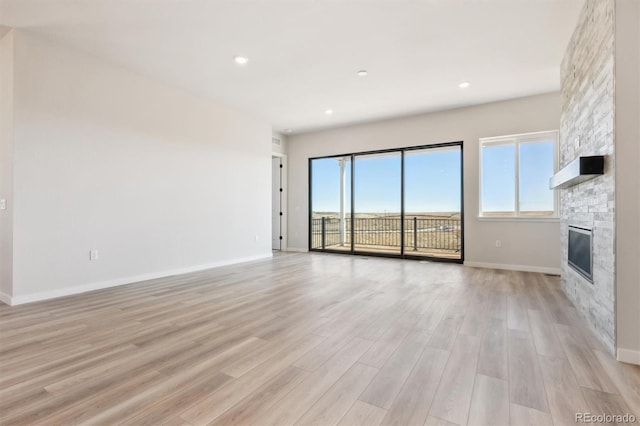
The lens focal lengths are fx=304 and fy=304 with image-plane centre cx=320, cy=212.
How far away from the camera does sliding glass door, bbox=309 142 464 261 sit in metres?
6.14

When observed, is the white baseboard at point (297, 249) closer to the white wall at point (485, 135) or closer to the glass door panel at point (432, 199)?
the glass door panel at point (432, 199)

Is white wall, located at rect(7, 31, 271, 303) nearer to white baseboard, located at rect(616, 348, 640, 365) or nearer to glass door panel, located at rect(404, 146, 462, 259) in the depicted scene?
glass door panel, located at rect(404, 146, 462, 259)

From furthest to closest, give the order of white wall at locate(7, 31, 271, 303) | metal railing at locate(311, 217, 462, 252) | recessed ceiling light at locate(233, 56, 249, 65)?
metal railing at locate(311, 217, 462, 252), recessed ceiling light at locate(233, 56, 249, 65), white wall at locate(7, 31, 271, 303)

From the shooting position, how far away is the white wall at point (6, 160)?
3.26 metres

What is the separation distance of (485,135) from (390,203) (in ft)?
7.32

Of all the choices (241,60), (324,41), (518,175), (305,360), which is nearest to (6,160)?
(241,60)

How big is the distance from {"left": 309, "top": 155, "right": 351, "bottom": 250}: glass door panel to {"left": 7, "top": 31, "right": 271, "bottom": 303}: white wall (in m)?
2.24

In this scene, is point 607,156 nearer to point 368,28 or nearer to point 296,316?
point 368,28

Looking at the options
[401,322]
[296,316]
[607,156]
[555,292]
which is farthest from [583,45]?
[296,316]

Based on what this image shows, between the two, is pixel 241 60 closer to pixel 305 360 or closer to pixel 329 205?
pixel 305 360

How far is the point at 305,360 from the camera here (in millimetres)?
2045

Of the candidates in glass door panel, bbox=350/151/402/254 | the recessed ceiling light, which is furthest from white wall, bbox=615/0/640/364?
glass door panel, bbox=350/151/402/254

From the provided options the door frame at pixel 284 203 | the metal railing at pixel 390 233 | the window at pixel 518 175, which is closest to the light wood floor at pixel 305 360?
the window at pixel 518 175

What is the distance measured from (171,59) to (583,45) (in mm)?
4546
